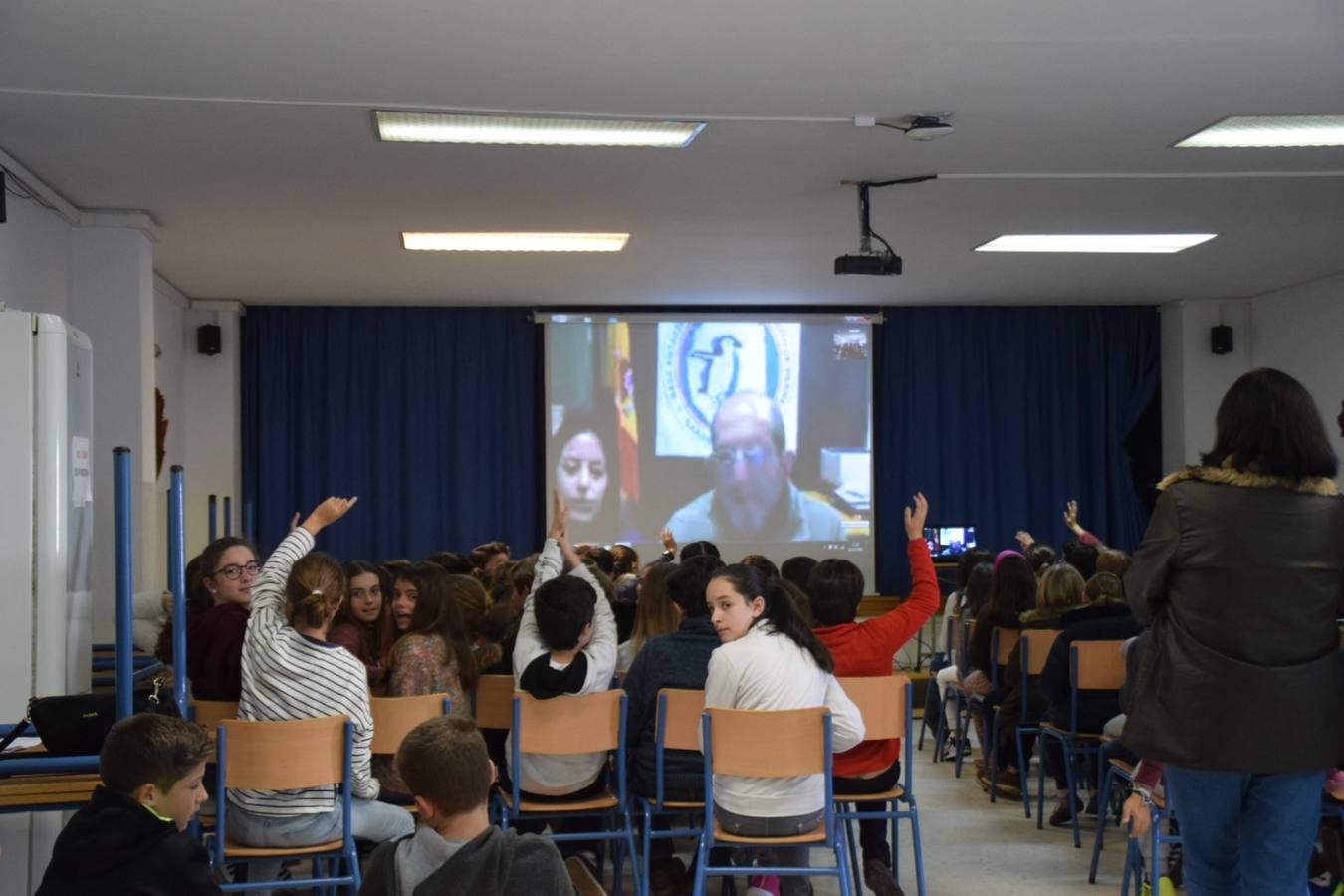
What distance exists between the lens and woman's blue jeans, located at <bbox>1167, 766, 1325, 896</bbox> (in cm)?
260

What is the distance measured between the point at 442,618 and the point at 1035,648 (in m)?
2.63

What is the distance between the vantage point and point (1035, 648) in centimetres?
579

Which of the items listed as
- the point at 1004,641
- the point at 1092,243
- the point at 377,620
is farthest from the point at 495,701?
the point at 1092,243

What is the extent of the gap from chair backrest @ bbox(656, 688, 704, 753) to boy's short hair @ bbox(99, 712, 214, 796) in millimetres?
1772

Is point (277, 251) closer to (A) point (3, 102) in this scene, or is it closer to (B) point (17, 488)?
(A) point (3, 102)

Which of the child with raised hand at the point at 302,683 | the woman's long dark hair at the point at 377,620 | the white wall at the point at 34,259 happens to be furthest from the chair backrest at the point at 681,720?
the white wall at the point at 34,259

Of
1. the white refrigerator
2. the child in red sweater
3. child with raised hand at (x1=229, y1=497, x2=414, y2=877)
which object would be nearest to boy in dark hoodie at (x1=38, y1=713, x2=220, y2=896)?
child with raised hand at (x1=229, y1=497, x2=414, y2=877)

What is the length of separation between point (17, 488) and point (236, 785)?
38.4 inches

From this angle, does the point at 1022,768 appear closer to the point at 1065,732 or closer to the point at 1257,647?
the point at 1065,732

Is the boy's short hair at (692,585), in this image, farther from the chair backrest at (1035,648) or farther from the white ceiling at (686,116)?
the chair backrest at (1035,648)

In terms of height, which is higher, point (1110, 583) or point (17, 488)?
point (17, 488)

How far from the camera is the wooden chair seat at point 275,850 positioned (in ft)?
11.9

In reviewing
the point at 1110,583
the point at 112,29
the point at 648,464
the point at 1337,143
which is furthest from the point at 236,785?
the point at 648,464

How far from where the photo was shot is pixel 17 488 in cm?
368
